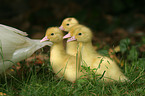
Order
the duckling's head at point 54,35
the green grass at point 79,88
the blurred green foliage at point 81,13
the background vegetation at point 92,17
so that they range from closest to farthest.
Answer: the green grass at point 79,88
the duckling's head at point 54,35
the background vegetation at point 92,17
the blurred green foliage at point 81,13

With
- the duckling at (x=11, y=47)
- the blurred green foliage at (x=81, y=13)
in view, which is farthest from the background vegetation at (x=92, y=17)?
the duckling at (x=11, y=47)

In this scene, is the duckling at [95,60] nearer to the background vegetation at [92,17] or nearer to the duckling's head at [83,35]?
the duckling's head at [83,35]

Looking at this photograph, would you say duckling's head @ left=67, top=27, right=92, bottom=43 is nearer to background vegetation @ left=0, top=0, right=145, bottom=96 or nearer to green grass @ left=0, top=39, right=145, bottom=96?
green grass @ left=0, top=39, right=145, bottom=96

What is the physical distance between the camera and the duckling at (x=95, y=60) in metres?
2.96

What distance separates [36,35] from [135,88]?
350 cm

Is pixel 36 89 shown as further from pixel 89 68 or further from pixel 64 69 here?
pixel 89 68

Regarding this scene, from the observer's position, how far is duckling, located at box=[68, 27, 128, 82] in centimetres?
296

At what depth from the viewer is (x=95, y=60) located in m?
3.04

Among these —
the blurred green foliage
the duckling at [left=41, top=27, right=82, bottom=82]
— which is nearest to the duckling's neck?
the duckling at [left=41, top=27, right=82, bottom=82]

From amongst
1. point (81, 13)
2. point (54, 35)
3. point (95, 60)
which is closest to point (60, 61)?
point (54, 35)

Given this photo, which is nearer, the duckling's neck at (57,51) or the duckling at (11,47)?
the duckling at (11,47)

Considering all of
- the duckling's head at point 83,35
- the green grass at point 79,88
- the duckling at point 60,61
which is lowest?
the green grass at point 79,88

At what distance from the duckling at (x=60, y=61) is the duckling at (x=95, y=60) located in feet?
0.56

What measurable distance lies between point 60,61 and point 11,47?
0.65m
